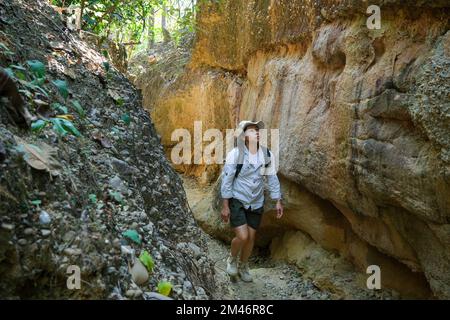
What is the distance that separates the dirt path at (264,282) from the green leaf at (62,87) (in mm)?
2117

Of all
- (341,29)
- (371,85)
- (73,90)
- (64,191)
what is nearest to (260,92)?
(341,29)

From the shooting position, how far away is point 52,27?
16.4 ft

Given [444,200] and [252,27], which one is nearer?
[444,200]

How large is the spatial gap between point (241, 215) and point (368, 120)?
1562 millimetres

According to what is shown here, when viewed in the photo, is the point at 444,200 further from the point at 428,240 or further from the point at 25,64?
the point at 25,64

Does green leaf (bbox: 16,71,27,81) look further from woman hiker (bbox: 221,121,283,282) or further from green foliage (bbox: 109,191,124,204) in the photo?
woman hiker (bbox: 221,121,283,282)

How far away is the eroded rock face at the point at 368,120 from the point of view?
370cm

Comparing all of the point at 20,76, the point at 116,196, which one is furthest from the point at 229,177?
the point at 20,76

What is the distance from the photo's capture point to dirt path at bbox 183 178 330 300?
15.7 ft

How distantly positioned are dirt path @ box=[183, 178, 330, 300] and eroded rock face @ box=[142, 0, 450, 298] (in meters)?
0.60

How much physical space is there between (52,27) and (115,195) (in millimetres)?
2727
